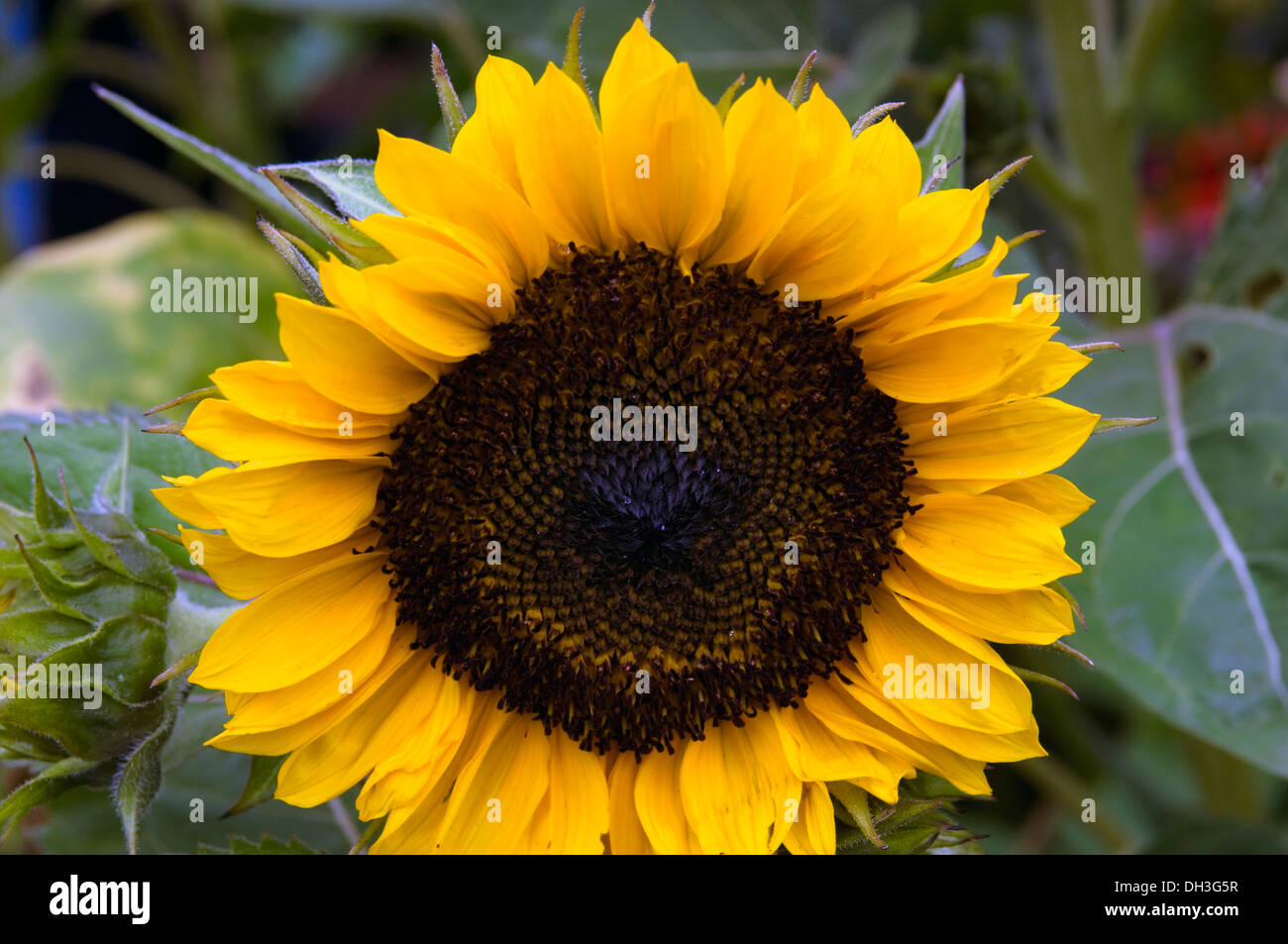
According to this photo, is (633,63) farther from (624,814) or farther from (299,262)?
(624,814)

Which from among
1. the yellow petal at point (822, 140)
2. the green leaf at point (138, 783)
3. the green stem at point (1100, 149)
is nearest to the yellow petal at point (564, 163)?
the yellow petal at point (822, 140)

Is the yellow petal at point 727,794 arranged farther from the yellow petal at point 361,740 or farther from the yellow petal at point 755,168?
the yellow petal at point 755,168

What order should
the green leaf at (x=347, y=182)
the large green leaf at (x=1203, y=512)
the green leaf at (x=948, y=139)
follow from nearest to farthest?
the green leaf at (x=347, y=182), the green leaf at (x=948, y=139), the large green leaf at (x=1203, y=512)

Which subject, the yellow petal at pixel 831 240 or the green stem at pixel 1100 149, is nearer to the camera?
the yellow petal at pixel 831 240

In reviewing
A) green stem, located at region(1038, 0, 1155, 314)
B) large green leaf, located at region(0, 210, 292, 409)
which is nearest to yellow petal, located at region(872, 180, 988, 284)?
green stem, located at region(1038, 0, 1155, 314)

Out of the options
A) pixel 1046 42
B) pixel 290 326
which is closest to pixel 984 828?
pixel 1046 42
